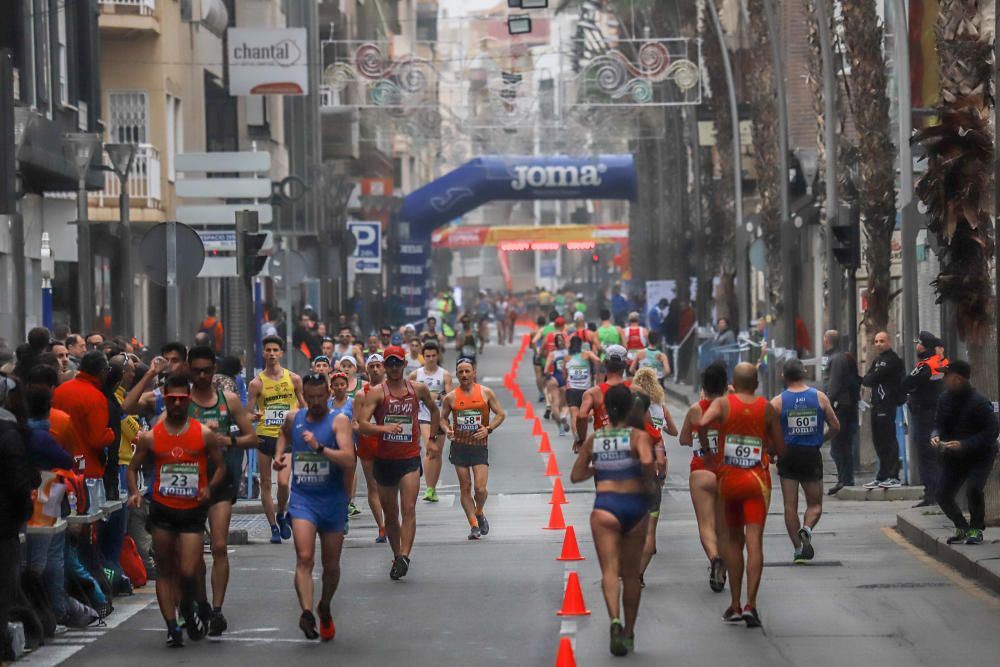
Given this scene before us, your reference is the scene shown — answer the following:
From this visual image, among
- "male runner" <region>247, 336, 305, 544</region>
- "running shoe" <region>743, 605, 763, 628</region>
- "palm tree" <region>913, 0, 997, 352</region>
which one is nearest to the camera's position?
"running shoe" <region>743, 605, 763, 628</region>

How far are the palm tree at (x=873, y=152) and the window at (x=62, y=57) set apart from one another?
11.4 metres

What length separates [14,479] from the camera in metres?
10.8

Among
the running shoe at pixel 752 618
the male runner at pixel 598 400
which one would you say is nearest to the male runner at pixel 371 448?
the male runner at pixel 598 400

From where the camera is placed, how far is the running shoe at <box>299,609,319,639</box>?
40.3 ft

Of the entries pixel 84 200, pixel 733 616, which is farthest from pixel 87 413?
pixel 84 200

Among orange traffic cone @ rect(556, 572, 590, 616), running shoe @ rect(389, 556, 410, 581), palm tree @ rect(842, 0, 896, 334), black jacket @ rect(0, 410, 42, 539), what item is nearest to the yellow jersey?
running shoe @ rect(389, 556, 410, 581)

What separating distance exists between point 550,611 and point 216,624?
2242 mm

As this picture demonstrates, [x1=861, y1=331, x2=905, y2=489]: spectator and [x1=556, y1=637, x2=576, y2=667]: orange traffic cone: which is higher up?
[x1=861, y1=331, x2=905, y2=489]: spectator

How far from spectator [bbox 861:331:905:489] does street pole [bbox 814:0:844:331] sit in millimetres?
5318

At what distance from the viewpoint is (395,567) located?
15477 millimetres

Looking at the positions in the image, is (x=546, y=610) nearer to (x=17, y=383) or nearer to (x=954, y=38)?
(x=17, y=383)

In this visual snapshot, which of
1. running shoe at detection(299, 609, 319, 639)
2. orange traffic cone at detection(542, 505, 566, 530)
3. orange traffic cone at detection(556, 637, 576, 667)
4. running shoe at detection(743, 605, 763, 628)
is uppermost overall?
orange traffic cone at detection(556, 637, 576, 667)

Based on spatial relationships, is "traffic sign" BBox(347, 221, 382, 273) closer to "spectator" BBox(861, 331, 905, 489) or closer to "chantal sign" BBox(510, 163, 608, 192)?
"chantal sign" BBox(510, 163, 608, 192)

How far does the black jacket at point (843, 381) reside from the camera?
22.0 metres
